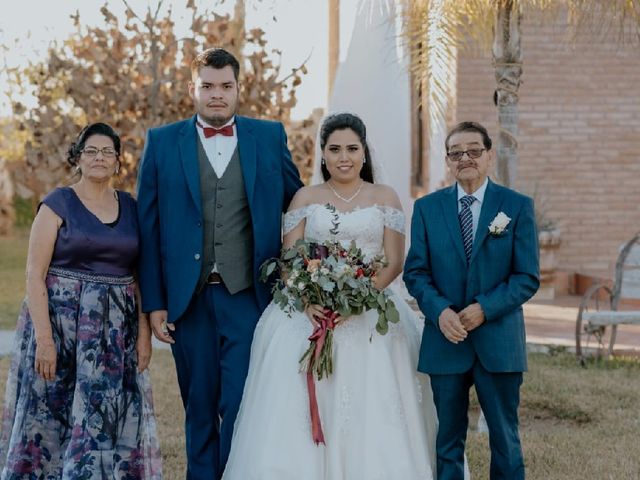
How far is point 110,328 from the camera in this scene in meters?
5.20

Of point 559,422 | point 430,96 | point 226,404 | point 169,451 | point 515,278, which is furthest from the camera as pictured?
point 430,96

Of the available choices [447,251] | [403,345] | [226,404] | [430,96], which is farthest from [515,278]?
[430,96]

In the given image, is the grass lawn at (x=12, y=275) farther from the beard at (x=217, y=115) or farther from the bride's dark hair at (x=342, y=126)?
the bride's dark hair at (x=342, y=126)

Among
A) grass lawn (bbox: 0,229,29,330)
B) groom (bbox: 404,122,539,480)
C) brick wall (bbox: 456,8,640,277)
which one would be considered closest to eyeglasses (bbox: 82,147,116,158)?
groom (bbox: 404,122,539,480)

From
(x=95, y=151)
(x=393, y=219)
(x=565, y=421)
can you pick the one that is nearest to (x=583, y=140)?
(x=565, y=421)

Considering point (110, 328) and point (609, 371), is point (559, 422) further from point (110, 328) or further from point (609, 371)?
point (110, 328)

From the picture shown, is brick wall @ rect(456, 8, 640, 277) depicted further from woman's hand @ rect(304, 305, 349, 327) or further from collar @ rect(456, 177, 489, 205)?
woman's hand @ rect(304, 305, 349, 327)

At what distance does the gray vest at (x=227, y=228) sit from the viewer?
17.0 feet

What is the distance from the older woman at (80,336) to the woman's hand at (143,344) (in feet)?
0.15

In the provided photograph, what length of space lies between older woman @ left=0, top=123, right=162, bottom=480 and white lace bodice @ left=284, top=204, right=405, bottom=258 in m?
0.86

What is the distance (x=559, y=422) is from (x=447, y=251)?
3.12m

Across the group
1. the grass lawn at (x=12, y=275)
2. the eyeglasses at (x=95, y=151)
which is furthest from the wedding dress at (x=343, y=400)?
the grass lawn at (x=12, y=275)

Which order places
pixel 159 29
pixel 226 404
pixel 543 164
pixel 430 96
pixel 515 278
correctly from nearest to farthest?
1. pixel 515 278
2. pixel 226 404
3. pixel 430 96
4. pixel 159 29
5. pixel 543 164

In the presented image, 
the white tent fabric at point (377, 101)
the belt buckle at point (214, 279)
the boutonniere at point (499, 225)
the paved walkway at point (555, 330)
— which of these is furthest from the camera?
the white tent fabric at point (377, 101)
